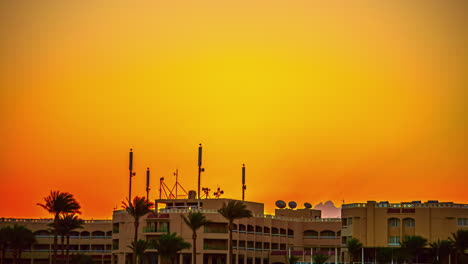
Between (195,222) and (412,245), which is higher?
(195,222)

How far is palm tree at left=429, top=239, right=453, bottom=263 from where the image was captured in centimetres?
15088

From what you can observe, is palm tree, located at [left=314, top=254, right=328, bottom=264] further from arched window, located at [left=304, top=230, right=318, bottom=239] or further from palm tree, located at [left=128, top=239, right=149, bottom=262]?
arched window, located at [left=304, top=230, right=318, bottom=239]

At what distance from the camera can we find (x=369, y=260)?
160 m

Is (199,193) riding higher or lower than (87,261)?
higher

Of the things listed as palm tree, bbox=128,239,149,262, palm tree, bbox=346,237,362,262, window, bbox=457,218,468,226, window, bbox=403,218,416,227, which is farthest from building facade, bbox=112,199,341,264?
window, bbox=457,218,468,226

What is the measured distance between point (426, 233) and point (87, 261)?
60883 mm

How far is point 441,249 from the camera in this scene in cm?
15062

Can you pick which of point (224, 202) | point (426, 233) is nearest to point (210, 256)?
point (224, 202)

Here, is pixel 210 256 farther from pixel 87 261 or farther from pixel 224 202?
pixel 87 261

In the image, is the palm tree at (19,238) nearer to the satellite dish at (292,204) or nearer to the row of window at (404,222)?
the satellite dish at (292,204)

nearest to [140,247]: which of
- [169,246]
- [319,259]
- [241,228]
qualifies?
[169,246]

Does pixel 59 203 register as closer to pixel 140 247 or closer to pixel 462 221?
pixel 140 247

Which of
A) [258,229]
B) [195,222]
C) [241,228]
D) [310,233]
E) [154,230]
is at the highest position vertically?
[310,233]

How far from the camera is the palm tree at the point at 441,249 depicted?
150875mm
